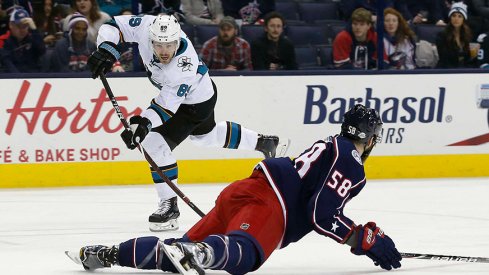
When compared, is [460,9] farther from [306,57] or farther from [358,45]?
[306,57]

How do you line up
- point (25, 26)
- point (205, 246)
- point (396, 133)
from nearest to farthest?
point (205, 246) < point (25, 26) < point (396, 133)

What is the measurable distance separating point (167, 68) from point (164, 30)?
10.6 inches

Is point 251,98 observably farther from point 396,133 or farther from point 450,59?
point 450,59

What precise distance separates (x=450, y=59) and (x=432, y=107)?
18.5 inches

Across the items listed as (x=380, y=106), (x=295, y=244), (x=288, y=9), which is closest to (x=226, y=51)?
(x=288, y=9)

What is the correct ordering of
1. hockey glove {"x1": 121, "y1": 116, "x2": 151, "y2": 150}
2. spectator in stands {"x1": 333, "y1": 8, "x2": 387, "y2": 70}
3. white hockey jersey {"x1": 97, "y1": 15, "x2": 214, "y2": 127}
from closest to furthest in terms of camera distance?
1. hockey glove {"x1": 121, "y1": 116, "x2": 151, "y2": 150}
2. white hockey jersey {"x1": 97, "y1": 15, "x2": 214, "y2": 127}
3. spectator in stands {"x1": 333, "y1": 8, "x2": 387, "y2": 70}

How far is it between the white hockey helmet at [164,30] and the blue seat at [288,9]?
3.47 m

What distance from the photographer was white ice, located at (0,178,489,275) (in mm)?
4793

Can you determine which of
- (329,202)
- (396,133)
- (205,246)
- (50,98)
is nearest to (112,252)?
(205,246)

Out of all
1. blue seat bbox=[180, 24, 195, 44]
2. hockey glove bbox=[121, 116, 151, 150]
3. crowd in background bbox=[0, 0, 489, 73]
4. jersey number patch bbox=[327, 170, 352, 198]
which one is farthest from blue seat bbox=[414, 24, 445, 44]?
jersey number patch bbox=[327, 170, 352, 198]

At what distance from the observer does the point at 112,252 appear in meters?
4.25

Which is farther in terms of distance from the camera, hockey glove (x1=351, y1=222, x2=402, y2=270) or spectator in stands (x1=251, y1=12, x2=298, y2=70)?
spectator in stands (x1=251, y1=12, x2=298, y2=70)

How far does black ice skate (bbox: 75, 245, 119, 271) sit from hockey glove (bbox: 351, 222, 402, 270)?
903mm

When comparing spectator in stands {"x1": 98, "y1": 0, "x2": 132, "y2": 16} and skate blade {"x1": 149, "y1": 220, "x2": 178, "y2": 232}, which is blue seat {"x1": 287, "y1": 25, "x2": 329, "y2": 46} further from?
skate blade {"x1": 149, "y1": 220, "x2": 178, "y2": 232}
